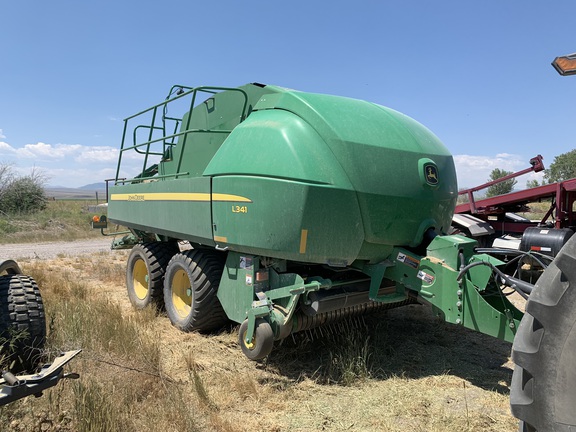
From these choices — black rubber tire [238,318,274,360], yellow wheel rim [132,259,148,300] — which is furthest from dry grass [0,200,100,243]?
black rubber tire [238,318,274,360]

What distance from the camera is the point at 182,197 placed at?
5055 mm

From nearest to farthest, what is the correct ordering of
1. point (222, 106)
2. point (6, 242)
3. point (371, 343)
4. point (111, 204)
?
point (371, 343)
point (222, 106)
point (111, 204)
point (6, 242)

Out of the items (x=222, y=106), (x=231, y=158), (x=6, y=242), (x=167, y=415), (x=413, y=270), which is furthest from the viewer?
(x=6, y=242)

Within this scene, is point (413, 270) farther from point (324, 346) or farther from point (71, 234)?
point (71, 234)

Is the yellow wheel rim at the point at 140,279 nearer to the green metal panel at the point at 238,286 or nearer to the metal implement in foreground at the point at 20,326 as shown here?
the green metal panel at the point at 238,286

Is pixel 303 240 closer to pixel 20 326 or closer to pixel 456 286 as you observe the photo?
pixel 456 286

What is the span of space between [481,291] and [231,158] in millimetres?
2542

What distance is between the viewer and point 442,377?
3965mm

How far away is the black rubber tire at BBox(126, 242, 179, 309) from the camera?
635 centimetres

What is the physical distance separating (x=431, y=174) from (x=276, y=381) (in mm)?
2389

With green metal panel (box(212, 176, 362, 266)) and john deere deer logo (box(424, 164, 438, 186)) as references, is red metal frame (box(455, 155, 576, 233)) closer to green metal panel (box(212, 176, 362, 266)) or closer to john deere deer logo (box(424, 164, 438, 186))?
john deere deer logo (box(424, 164, 438, 186))

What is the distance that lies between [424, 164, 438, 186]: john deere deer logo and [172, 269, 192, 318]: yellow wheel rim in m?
3.08

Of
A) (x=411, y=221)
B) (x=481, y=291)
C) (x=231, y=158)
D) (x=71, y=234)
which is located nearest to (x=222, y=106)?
(x=231, y=158)

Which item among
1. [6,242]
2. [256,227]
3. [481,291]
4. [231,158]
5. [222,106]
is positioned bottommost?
[6,242]
